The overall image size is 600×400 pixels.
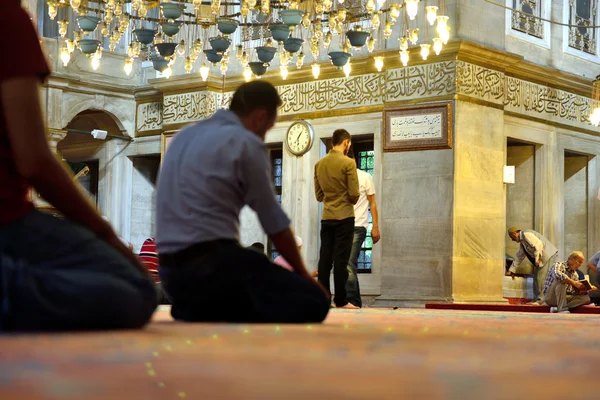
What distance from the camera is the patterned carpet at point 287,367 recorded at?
1.57m

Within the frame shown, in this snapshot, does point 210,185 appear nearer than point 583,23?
Yes

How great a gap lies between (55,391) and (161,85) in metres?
14.7

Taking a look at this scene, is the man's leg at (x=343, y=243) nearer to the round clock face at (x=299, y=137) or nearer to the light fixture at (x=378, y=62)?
the light fixture at (x=378, y=62)

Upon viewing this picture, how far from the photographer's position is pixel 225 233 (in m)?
4.02

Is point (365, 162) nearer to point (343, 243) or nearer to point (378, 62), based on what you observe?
point (378, 62)

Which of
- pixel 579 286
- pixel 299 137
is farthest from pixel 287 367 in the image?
pixel 299 137

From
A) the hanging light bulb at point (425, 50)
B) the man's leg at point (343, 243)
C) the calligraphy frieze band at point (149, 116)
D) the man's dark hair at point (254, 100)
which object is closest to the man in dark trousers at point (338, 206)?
the man's leg at point (343, 243)

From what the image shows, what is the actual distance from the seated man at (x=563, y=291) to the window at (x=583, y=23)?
4.20 meters

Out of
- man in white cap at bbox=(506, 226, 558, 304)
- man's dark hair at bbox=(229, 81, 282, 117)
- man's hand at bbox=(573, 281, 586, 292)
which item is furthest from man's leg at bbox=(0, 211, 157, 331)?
man in white cap at bbox=(506, 226, 558, 304)

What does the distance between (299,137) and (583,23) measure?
4130 millimetres

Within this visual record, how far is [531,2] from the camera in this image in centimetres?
1452

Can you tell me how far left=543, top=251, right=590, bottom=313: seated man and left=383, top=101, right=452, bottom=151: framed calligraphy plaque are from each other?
2007 mm

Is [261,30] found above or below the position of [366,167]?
above

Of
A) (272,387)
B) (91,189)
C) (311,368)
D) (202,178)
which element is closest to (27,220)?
(202,178)
